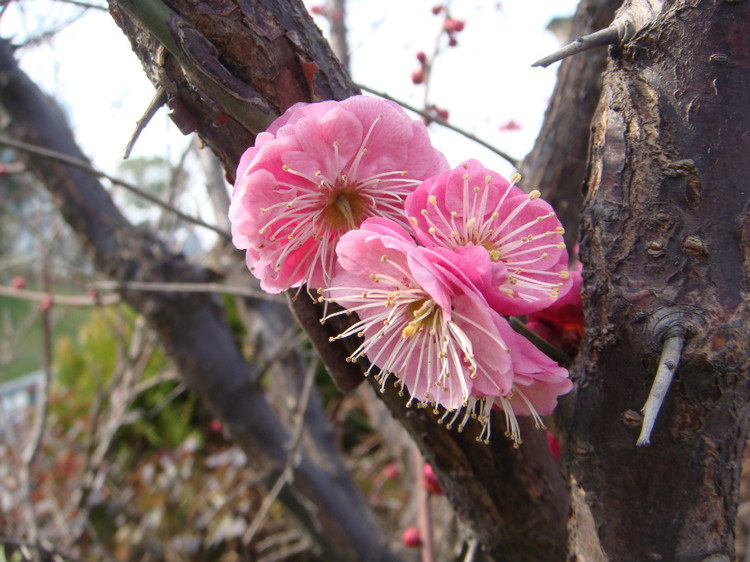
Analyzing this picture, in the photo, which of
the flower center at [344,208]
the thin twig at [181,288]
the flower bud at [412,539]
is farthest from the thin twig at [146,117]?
the flower bud at [412,539]

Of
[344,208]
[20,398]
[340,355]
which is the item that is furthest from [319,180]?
[20,398]

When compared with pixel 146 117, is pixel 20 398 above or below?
above

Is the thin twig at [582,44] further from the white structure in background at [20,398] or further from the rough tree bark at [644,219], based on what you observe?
the white structure in background at [20,398]

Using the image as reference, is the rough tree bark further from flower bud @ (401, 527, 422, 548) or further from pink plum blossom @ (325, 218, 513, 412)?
flower bud @ (401, 527, 422, 548)

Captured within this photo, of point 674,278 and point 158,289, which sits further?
point 158,289

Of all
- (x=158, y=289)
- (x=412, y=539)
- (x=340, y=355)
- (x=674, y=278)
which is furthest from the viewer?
(x=412, y=539)

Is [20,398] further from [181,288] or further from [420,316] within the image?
[420,316]

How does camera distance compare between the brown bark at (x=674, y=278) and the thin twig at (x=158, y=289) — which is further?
the thin twig at (x=158, y=289)
